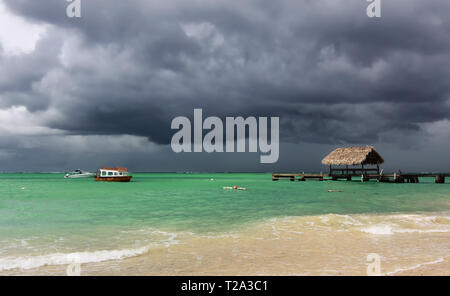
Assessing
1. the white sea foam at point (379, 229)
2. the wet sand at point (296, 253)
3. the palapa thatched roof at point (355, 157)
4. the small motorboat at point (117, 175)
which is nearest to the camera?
the wet sand at point (296, 253)

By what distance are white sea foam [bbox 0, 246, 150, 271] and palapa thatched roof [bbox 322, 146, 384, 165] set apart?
50.6 metres

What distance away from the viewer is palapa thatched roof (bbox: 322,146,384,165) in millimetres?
52562

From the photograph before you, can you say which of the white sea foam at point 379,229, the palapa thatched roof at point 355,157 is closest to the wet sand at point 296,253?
the white sea foam at point 379,229

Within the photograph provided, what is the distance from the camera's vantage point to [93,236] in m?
11.1

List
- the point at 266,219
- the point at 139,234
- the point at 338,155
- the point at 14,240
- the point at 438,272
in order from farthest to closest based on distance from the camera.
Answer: the point at 338,155 → the point at 266,219 → the point at 139,234 → the point at 14,240 → the point at 438,272

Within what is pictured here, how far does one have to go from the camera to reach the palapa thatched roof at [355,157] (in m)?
52.6

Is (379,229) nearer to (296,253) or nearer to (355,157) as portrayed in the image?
(296,253)

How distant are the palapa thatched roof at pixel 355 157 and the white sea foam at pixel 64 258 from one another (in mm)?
50635

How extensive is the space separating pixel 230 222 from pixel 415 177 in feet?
189

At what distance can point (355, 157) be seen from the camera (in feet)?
176

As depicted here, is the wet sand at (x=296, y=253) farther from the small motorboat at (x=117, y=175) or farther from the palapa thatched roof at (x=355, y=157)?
the small motorboat at (x=117, y=175)
